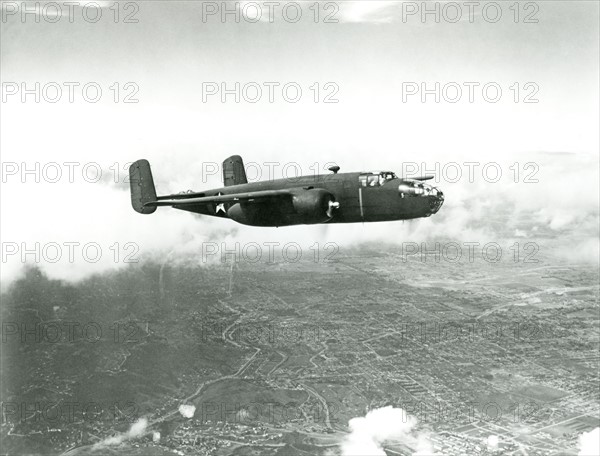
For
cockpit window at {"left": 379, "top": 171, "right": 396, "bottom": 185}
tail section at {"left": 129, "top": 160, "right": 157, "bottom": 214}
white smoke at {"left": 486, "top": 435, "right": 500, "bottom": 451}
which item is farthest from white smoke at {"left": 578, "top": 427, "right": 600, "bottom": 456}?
tail section at {"left": 129, "top": 160, "right": 157, "bottom": 214}

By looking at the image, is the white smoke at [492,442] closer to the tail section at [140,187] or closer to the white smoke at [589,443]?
the white smoke at [589,443]

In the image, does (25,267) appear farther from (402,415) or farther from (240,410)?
(402,415)

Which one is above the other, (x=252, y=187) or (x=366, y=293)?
(x=252, y=187)

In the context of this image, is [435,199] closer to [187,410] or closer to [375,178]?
[375,178]

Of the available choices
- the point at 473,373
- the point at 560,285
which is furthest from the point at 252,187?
the point at 560,285

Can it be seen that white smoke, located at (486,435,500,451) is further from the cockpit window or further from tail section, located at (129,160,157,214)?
tail section, located at (129,160,157,214)
